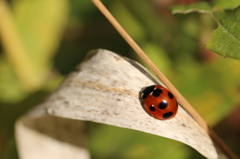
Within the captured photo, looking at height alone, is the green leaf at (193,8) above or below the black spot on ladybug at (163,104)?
above

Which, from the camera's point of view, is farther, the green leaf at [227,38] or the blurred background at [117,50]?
the blurred background at [117,50]

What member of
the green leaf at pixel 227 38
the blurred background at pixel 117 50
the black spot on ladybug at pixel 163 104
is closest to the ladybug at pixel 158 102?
the black spot on ladybug at pixel 163 104

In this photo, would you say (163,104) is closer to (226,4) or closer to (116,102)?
(116,102)

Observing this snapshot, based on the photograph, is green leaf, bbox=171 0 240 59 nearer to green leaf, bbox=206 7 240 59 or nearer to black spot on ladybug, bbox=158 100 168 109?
green leaf, bbox=206 7 240 59

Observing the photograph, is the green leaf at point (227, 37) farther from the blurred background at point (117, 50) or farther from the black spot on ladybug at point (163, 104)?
the blurred background at point (117, 50)

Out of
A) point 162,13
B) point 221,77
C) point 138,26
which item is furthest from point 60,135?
point 162,13

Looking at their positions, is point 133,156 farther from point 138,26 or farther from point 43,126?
point 138,26

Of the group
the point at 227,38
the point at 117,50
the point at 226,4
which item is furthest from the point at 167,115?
the point at 117,50

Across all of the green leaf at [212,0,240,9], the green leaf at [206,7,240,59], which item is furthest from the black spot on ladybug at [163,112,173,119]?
the green leaf at [212,0,240,9]
